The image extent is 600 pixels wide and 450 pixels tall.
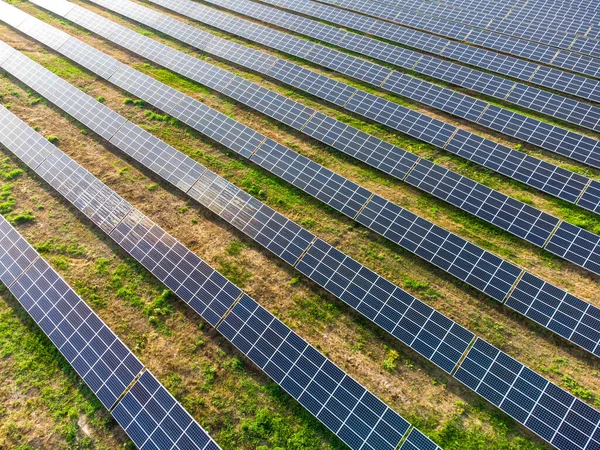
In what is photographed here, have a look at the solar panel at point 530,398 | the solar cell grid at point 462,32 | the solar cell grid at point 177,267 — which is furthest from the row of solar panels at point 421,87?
the solar cell grid at point 177,267

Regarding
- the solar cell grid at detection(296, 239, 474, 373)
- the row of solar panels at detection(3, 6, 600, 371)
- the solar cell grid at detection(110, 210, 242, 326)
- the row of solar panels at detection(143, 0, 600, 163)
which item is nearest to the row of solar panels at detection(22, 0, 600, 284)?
the row of solar panels at detection(3, 6, 600, 371)

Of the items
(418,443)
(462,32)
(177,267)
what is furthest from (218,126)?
(462,32)

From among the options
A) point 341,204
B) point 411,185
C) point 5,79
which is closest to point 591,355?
point 411,185

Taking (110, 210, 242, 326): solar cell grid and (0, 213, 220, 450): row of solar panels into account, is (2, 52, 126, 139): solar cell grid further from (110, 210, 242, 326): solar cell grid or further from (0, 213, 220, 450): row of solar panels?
(0, 213, 220, 450): row of solar panels

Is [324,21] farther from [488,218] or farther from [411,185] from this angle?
[488,218]

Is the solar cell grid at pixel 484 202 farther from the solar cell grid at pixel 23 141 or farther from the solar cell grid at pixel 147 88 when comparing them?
the solar cell grid at pixel 23 141

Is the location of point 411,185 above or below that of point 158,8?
below
